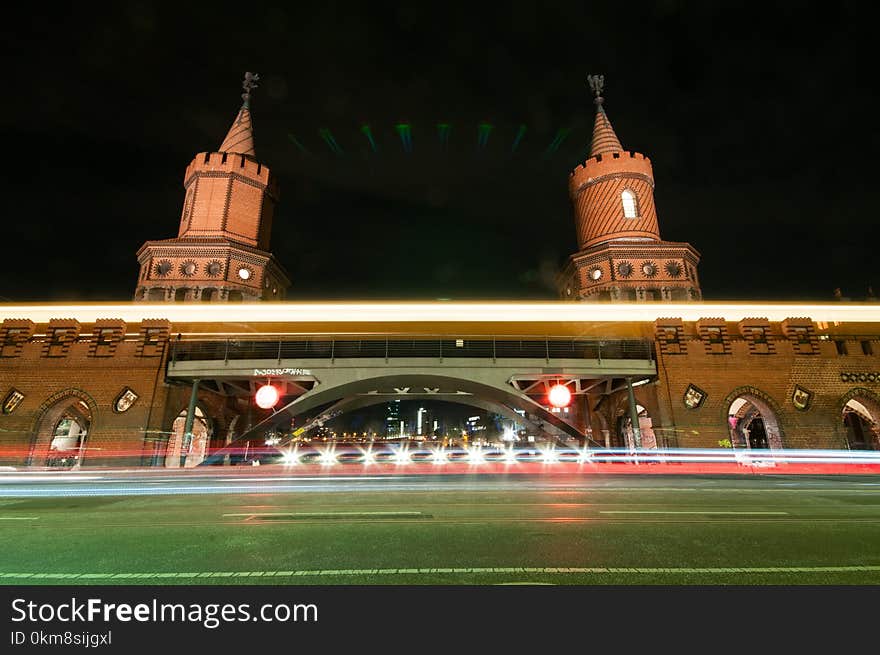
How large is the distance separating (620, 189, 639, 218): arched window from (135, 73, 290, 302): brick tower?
34.5 m

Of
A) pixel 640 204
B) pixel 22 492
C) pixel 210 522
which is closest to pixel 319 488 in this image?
pixel 210 522

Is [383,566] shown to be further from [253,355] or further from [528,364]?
[253,355]

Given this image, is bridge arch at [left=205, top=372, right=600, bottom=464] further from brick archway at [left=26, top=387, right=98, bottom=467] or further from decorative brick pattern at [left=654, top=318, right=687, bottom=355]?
decorative brick pattern at [left=654, top=318, right=687, bottom=355]

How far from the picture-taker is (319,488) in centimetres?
1257

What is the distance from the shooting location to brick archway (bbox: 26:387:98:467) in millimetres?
23062

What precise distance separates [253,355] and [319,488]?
14.4 m

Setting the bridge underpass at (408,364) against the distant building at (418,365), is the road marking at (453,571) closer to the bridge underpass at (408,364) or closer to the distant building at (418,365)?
the bridge underpass at (408,364)

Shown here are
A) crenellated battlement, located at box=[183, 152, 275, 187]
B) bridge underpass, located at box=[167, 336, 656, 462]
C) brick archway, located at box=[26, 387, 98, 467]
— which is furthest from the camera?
crenellated battlement, located at box=[183, 152, 275, 187]

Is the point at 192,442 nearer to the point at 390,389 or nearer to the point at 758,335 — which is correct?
the point at 390,389

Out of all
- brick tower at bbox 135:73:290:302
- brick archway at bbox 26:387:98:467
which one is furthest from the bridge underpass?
brick tower at bbox 135:73:290:302
